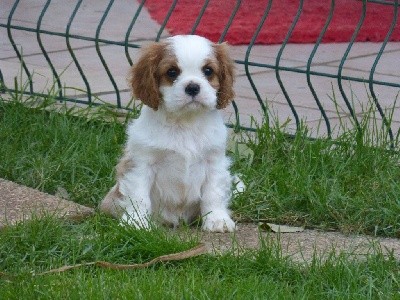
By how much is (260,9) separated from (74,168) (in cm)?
580

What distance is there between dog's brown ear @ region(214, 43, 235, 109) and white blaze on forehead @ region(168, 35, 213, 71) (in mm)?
118

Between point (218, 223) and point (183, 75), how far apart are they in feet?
2.33

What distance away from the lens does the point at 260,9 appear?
37.4ft

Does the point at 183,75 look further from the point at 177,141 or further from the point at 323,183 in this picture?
the point at 323,183

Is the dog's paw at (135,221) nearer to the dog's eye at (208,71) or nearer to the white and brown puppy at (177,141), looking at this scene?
the white and brown puppy at (177,141)

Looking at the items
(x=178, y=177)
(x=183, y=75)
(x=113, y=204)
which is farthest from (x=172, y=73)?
(x=113, y=204)

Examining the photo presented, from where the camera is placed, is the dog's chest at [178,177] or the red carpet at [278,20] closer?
the dog's chest at [178,177]

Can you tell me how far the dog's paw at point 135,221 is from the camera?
195 inches

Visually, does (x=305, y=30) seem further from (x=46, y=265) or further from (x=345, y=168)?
(x=46, y=265)

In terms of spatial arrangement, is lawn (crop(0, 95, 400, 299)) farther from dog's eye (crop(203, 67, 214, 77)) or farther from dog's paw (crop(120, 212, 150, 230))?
dog's eye (crop(203, 67, 214, 77))

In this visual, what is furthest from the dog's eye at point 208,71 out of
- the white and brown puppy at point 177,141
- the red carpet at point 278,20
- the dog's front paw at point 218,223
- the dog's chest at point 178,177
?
the red carpet at point 278,20

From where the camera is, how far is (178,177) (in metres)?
5.28

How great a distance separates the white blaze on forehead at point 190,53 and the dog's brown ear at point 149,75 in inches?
3.5

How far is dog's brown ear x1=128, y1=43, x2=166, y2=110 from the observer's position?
5172mm
